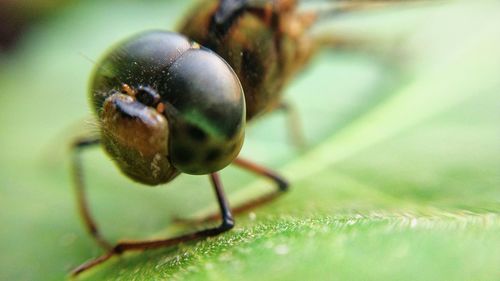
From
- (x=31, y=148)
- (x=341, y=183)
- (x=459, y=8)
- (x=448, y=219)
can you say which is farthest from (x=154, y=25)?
(x=448, y=219)

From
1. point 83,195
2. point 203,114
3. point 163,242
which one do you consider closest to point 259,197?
point 163,242

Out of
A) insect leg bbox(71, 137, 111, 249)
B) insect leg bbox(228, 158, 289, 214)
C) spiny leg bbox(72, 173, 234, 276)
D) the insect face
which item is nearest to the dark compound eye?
the insect face

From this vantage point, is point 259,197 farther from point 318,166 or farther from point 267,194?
point 318,166

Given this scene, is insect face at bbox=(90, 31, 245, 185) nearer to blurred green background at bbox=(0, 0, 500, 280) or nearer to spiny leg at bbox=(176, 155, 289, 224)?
blurred green background at bbox=(0, 0, 500, 280)

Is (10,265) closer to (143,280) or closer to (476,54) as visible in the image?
(143,280)

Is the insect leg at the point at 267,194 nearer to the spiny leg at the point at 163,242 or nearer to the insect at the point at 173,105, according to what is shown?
the insect at the point at 173,105

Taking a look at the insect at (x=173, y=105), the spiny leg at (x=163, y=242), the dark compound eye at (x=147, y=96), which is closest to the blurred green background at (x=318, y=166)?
the spiny leg at (x=163, y=242)
